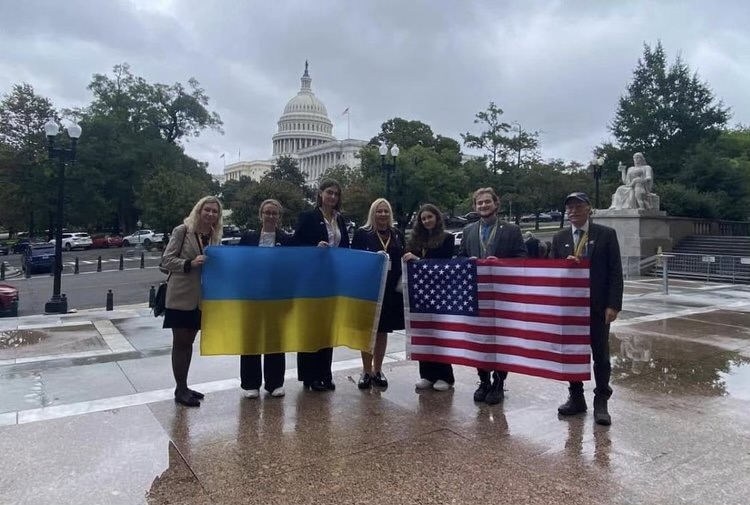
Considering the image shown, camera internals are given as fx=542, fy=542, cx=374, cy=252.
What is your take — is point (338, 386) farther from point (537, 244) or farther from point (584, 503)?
point (537, 244)

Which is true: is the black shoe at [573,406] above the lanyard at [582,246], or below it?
below

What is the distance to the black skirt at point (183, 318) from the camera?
495 centimetres

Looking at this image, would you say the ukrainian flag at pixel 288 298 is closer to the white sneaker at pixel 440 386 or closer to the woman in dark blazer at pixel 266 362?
the woman in dark blazer at pixel 266 362

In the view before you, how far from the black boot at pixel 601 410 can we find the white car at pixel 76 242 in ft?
172

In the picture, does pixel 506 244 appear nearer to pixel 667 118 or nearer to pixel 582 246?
pixel 582 246

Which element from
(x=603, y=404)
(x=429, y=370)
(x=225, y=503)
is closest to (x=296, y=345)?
(x=429, y=370)

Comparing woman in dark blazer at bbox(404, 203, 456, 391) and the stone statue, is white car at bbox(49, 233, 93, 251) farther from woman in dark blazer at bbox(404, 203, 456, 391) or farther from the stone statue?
woman in dark blazer at bbox(404, 203, 456, 391)

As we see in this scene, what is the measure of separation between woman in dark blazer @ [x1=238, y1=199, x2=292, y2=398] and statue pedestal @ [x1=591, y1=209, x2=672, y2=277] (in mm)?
22551

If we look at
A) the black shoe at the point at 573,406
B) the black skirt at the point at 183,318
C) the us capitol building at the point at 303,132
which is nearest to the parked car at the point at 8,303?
the black skirt at the point at 183,318

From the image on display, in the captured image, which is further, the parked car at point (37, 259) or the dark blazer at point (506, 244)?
the parked car at point (37, 259)

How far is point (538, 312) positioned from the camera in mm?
4922

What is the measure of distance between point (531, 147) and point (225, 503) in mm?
54607

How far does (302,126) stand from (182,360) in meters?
140

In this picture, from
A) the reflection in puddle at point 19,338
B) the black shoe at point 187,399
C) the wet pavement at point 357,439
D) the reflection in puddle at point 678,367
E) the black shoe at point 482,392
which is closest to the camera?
the wet pavement at point 357,439
